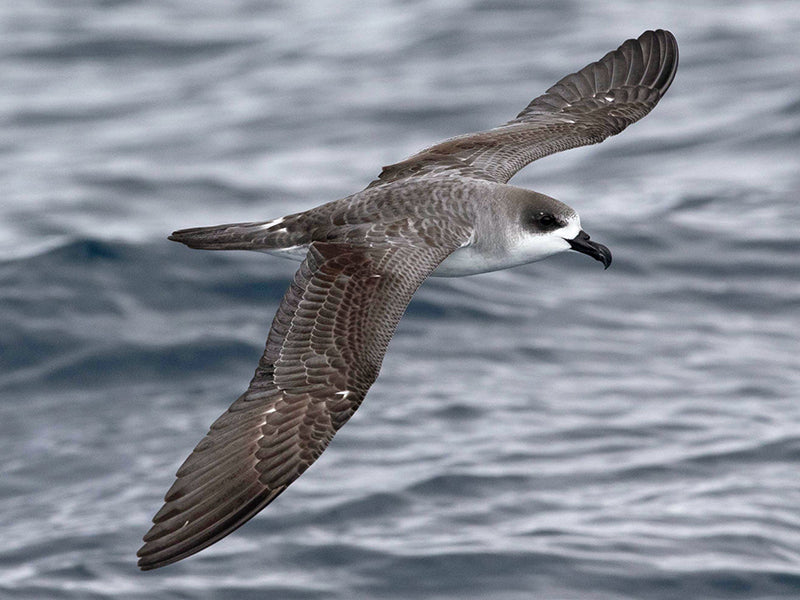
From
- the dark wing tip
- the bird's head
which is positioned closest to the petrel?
the bird's head

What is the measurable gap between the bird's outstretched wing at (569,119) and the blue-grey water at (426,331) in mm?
2756

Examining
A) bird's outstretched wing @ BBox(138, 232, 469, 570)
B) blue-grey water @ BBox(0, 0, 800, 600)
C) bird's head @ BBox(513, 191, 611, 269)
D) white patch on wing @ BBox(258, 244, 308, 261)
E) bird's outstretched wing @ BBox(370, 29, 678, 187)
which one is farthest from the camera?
blue-grey water @ BBox(0, 0, 800, 600)

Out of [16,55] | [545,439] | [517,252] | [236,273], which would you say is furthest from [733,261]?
[16,55]

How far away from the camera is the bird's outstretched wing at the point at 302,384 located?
7.24 metres

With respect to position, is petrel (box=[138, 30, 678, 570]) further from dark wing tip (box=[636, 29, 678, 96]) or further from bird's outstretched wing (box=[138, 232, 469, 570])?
dark wing tip (box=[636, 29, 678, 96])

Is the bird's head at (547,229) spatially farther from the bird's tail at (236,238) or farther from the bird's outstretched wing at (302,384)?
the bird's tail at (236,238)

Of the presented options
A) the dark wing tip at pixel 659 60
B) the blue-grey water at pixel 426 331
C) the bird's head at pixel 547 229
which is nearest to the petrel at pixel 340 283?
the bird's head at pixel 547 229

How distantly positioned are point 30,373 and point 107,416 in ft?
2.98

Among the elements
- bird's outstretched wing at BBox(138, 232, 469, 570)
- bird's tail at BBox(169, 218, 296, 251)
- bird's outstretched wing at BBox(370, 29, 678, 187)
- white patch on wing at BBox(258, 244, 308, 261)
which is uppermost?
bird's outstretched wing at BBox(370, 29, 678, 187)

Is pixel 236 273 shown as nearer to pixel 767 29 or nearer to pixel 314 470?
pixel 314 470

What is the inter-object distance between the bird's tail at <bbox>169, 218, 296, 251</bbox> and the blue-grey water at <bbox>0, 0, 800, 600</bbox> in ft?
8.79

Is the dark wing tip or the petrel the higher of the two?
the dark wing tip

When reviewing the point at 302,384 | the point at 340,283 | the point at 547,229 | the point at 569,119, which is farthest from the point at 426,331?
the point at 302,384

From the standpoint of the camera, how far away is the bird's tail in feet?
28.0
